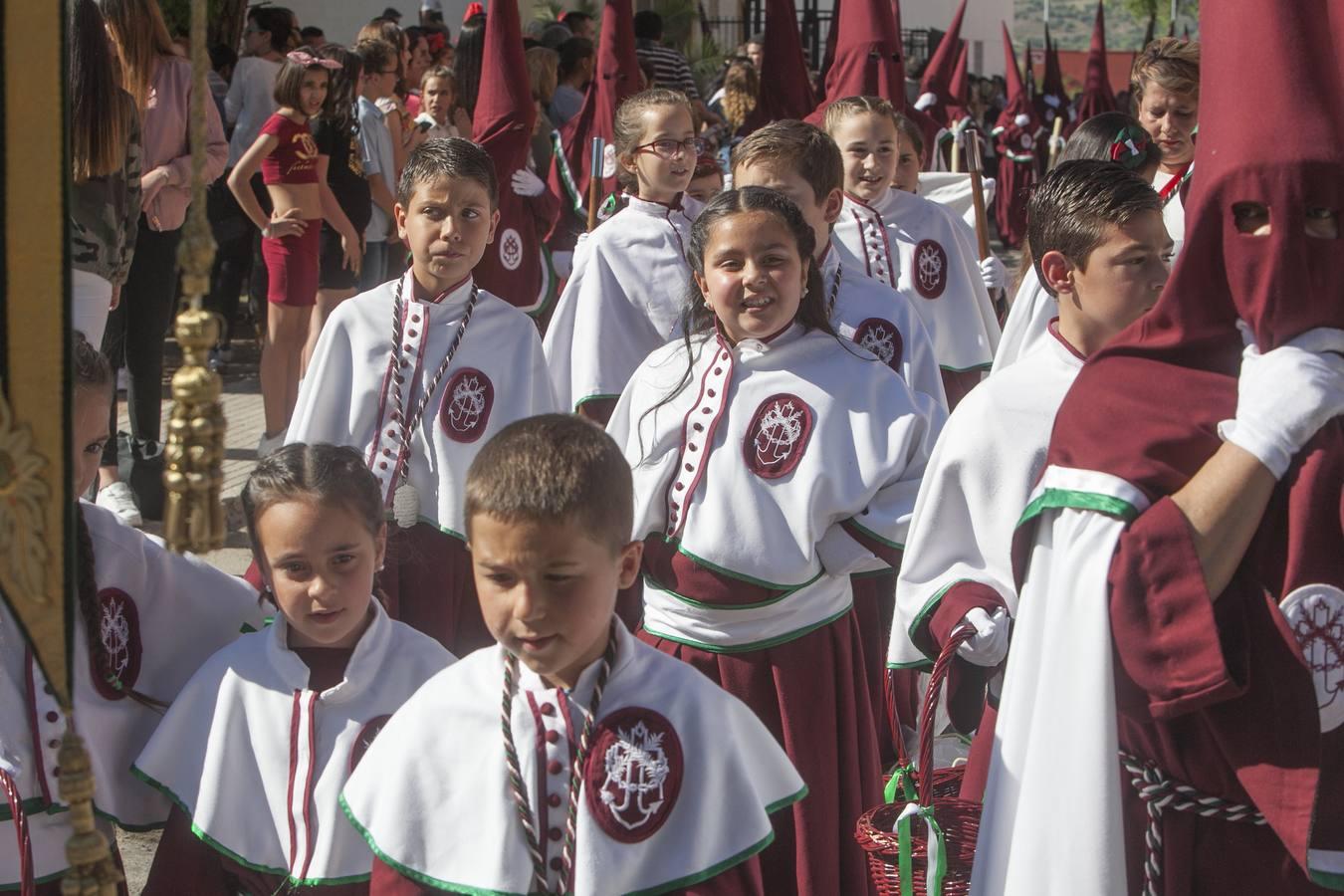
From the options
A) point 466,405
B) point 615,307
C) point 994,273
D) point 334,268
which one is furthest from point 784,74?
point 466,405

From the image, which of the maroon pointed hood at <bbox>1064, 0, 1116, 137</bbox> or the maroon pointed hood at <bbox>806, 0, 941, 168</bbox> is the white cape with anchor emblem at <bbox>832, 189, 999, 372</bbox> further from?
the maroon pointed hood at <bbox>1064, 0, 1116, 137</bbox>

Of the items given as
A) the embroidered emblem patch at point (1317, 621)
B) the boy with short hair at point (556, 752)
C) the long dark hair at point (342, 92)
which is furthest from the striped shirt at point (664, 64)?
the embroidered emblem patch at point (1317, 621)

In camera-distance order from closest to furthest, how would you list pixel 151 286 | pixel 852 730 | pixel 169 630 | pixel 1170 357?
pixel 1170 357 → pixel 169 630 → pixel 852 730 → pixel 151 286

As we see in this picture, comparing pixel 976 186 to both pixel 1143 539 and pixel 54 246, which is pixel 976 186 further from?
pixel 54 246

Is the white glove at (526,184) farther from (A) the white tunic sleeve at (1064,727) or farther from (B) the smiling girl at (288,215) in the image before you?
(A) the white tunic sleeve at (1064,727)

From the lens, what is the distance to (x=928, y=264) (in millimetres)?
5859

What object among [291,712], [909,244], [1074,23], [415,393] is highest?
[1074,23]

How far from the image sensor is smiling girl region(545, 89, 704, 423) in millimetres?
5176

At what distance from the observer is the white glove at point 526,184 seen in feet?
25.5

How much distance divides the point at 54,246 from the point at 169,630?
1.60 meters

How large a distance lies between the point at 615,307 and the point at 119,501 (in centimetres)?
202

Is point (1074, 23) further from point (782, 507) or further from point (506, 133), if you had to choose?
point (782, 507)

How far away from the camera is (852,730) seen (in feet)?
11.8

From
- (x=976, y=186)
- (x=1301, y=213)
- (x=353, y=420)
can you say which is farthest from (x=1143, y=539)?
(x=976, y=186)
